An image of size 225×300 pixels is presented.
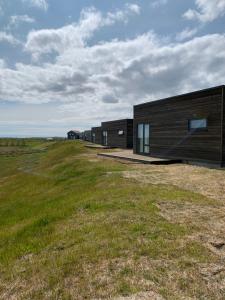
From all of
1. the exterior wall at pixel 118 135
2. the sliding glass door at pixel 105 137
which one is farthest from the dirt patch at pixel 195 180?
the sliding glass door at pixel 105 137

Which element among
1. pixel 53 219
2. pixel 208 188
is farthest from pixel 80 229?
pixel 208 188

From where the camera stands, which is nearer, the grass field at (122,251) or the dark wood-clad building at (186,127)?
the grass field at (122,251)

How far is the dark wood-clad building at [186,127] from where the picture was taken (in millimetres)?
11547

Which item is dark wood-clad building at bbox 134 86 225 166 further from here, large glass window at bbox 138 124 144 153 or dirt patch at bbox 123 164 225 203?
dirt patch at bbox 123 164 225 203

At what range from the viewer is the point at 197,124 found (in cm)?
1291

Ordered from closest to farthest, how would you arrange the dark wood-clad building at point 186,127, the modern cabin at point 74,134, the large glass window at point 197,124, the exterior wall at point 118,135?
1. the dark wood-clad building at point 186,127
2. the large glass window at point 197,124
3. the exterior wall at point 118,135
4. the modern cabin at point 74,134

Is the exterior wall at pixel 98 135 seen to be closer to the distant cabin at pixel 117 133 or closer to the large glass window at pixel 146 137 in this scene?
the distant cabin at pixel 117 133

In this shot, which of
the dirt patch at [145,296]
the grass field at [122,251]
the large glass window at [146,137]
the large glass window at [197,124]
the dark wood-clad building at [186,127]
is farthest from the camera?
the large glass window at [146,137]

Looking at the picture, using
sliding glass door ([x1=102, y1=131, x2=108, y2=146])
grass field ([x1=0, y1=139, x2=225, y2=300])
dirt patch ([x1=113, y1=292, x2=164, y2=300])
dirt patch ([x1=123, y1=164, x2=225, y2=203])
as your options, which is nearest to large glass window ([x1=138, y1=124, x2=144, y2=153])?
dirt patch ([x1=123, y1=164, x2=225, y2=203])

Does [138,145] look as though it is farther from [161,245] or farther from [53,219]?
[161,245]

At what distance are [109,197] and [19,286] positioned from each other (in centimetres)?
366


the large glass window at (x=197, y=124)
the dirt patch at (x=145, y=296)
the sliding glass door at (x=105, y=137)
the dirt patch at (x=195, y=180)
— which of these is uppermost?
the large glass window at (x=197, y=124)

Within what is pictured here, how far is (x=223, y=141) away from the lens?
1134 centimetres

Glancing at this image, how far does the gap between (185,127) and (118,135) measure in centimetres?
1627
